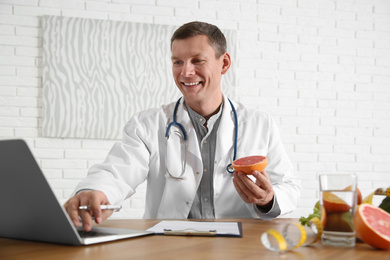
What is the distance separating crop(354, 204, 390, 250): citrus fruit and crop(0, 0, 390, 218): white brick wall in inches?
103

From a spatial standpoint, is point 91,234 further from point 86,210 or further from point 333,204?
point 333,204

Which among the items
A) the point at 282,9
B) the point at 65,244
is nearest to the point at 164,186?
the point at 65,244

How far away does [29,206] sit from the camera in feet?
3.08

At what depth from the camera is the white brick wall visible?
11.0 ft

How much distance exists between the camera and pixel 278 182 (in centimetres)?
200

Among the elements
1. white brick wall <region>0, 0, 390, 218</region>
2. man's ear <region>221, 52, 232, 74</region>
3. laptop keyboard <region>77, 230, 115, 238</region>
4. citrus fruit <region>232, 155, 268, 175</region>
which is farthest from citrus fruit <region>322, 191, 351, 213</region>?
white brick wall <region>0, 0, 390, 218</region>

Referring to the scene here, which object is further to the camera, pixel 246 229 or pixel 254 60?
pixel 254 60

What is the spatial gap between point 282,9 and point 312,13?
0.94 feet

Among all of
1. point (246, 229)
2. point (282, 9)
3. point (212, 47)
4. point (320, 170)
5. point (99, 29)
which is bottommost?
point (320, 170)

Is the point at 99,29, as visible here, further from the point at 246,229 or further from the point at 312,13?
the point at 246,229

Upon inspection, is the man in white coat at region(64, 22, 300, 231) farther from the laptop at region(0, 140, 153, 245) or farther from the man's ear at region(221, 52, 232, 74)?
the laptop at region(0, 140, 153, 245)

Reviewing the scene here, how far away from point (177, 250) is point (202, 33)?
4.57ft

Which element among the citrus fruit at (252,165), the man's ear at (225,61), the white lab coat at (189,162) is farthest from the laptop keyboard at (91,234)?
the man's ear at (225,61)

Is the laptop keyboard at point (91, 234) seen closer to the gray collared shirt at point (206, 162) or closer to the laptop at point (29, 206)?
the laptop at point (29, 206)
